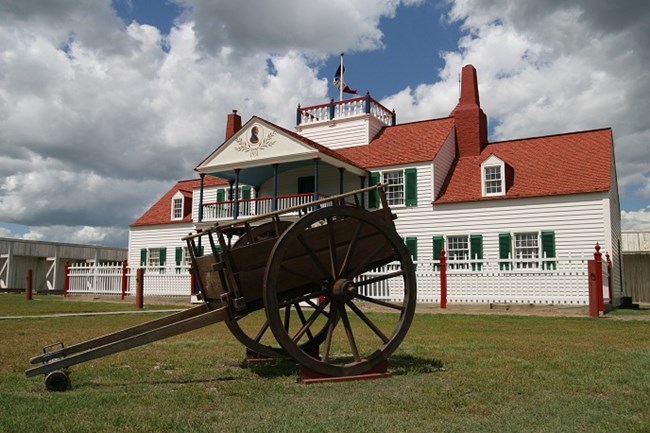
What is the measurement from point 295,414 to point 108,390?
2166 millimetres

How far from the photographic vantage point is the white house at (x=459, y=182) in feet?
67.2

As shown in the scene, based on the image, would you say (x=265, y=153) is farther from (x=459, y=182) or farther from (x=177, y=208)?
(x=177, y=208)

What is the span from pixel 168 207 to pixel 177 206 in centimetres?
206

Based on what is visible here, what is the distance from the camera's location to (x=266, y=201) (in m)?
27.4

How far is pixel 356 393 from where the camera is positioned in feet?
17.7

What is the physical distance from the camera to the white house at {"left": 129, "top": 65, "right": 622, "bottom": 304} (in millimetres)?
20484

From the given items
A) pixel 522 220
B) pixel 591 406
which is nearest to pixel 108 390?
pixel 591 406

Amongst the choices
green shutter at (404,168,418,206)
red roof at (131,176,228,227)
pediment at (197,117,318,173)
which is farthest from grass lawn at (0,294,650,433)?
red roof at (131,176,228,227)

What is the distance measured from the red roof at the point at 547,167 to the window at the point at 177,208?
588 inches

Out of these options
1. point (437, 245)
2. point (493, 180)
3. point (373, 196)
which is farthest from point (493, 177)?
point (373, 196)

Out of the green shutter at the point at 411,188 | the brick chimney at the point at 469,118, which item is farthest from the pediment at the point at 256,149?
the brick chimney at the point at 469,118

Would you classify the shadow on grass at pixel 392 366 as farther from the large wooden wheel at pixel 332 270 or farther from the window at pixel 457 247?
the window at pixel 457 247

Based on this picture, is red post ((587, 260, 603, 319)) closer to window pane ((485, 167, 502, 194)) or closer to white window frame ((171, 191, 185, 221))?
window pane ((485, 167, 502, 194))

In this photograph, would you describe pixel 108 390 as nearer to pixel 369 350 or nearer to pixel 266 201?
pixel 369 350
